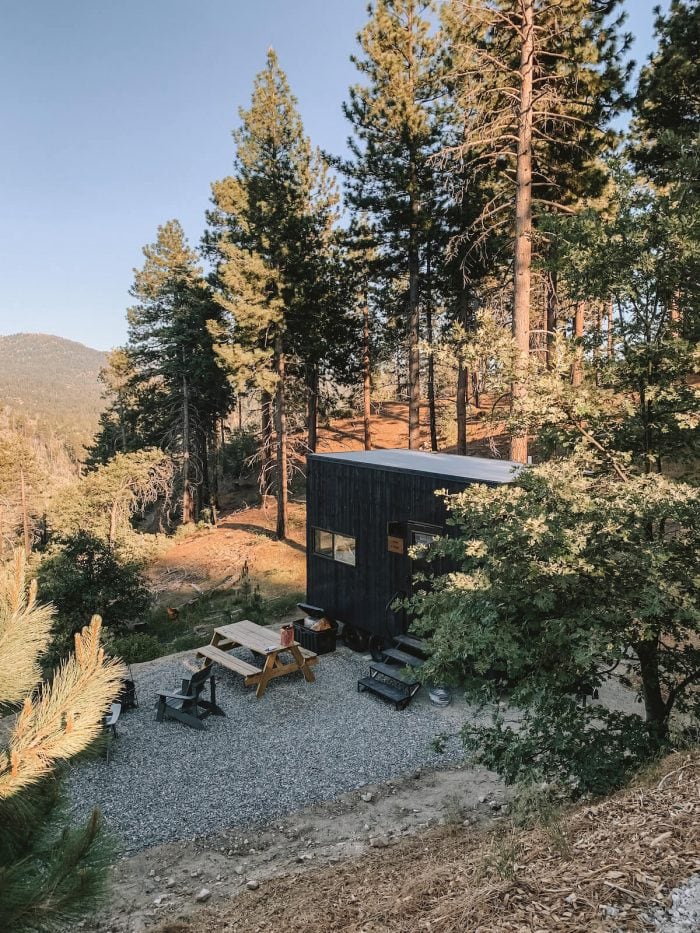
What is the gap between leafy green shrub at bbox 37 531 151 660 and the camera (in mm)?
13758

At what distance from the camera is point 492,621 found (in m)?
5.01

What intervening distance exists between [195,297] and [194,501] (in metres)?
11.9

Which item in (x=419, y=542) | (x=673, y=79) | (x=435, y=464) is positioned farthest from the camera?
(x=435, y=464)

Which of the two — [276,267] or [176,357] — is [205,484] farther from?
[276,267]

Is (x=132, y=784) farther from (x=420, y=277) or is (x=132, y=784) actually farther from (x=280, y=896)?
(x=420, y=277)

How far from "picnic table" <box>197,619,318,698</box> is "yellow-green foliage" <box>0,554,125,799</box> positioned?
25.4 feet

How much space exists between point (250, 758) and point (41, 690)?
6384 mm

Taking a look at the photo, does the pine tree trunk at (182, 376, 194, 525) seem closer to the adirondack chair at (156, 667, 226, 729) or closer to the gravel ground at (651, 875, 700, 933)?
the adirondack chair at (156, 667, 226, 729)

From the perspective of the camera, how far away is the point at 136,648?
13.2 metres

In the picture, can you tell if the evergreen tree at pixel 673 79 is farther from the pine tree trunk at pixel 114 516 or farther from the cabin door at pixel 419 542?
the pine tree trunk at pixel 114 516

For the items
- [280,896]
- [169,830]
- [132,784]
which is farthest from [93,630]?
[132,784]

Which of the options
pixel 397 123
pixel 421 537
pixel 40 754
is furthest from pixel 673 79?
pixel 40 754

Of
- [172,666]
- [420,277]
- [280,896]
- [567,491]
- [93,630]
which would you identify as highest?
[420,277]

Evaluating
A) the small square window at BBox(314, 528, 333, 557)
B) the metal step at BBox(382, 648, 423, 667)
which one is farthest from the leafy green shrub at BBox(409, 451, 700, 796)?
the small square window at BBox(314, 528, 333, 557)
